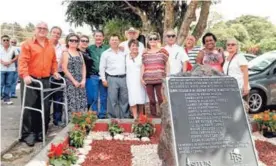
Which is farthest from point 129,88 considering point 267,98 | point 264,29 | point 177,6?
point 264,29

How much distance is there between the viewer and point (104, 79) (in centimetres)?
694

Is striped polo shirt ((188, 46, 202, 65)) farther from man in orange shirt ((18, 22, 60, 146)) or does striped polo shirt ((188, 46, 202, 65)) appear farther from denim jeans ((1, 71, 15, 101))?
denim jeans ((1, 71, 15, 101))

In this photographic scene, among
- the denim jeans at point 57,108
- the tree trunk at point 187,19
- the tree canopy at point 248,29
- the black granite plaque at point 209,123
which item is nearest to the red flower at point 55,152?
the black granite plaque at point 209,123

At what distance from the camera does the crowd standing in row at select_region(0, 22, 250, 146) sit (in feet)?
19.7

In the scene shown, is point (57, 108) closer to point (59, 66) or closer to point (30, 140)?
point (59, 66)

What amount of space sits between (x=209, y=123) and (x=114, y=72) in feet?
9.22

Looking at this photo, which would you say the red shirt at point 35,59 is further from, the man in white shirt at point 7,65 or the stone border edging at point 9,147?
the man in white shirt at point 7,65

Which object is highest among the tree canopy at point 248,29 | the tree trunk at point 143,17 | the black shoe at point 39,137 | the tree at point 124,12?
the tree canopy at point 248,29

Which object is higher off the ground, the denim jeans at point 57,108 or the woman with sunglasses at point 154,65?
the woman with sunglasses at point 154,65

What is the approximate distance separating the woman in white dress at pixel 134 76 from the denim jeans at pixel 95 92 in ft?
2.15

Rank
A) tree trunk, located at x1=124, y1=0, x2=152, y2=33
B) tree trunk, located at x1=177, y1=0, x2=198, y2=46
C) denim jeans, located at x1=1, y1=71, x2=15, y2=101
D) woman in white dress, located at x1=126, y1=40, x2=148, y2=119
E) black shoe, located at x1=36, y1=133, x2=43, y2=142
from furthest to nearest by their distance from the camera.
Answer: tree trunk, located at x1=124, y1=0, x2=152, y2=33 → tree trunk, located at x1=177, y1=0, x2=198, y2=46 → denim jeans, located at x1=1, y1=71, x2=15, y2=101 → woman in white dress, located at x1=126, y1=40, x2=148, y2=119 → black shoe, located at x1=36, y1=133, x2=43, y2=142

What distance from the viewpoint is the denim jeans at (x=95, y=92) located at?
714cm

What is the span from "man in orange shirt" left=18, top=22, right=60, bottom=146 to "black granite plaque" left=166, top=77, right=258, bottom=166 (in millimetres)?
2280

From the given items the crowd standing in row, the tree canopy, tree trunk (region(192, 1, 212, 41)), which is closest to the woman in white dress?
the crowd standing in row
